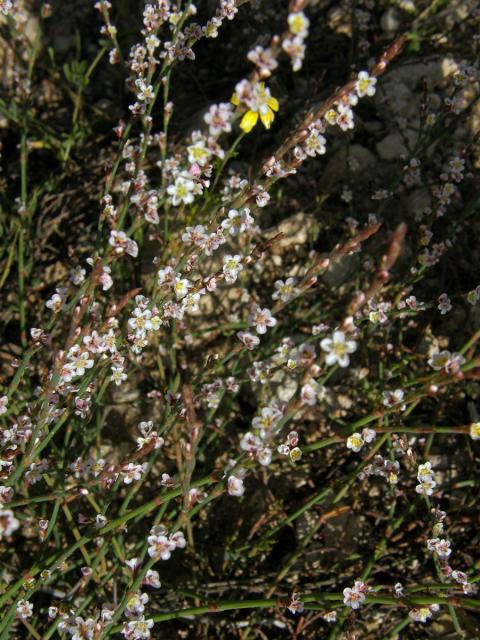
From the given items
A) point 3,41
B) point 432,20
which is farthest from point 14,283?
point 432,20

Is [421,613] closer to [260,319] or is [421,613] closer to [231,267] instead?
[260,319]

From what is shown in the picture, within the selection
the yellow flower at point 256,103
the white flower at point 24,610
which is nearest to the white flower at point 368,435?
the yellow flower at point 256,103

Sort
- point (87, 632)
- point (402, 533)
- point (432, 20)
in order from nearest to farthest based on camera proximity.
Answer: point (87, 632), point (402, 533), point (432, 20)

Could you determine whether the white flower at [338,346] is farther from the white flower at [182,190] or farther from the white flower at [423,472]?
the white flower at [423,472]

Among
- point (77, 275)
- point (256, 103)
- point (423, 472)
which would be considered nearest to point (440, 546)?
point (423, 472)

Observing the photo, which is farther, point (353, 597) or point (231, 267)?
point (231, 267)

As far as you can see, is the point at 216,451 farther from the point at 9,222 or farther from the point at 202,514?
the point at 9,222

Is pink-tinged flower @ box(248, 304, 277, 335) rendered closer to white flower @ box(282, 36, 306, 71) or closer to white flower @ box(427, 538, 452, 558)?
white flower @ box(282, 36, 306, 71)

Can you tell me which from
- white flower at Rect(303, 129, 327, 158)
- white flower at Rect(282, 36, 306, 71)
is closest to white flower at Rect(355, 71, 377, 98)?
white flower at Rect(303, 129, 327, 158)
